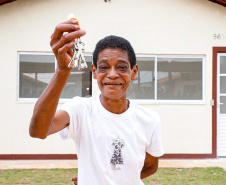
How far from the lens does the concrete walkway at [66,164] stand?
6.05m

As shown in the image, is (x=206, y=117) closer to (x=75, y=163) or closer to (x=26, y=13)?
(x=75, y=163)

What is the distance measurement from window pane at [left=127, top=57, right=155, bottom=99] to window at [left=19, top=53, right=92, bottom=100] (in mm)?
1119

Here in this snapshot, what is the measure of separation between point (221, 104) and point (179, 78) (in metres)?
1.20

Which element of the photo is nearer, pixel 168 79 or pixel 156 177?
pixel 156 177

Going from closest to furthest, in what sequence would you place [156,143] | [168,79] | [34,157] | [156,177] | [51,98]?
[51,98] < [156,143] < [156,177] < [34,157] < [168,79]

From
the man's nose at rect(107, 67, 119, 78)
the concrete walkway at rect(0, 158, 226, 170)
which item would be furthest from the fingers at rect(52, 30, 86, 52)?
the concrete walkway at rect(0, 158, 226, 170)

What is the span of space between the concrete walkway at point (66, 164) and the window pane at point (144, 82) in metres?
1.61

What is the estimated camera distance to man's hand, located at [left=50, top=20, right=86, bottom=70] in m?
1.10

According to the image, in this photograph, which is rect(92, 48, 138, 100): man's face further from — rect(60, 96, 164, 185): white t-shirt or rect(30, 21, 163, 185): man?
rect(60, 96, 164, 185): white t-shirt

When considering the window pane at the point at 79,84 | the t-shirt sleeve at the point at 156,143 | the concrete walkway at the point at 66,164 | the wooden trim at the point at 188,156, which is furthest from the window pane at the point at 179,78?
the t-shirt sleeve at the point at 156,143

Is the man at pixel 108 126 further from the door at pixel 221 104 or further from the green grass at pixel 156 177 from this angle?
the door at pixel 221 104

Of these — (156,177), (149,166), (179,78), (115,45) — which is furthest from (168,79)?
(115,45)

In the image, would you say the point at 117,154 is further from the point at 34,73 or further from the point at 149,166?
the point at 34,73

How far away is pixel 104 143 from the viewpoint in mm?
1424
